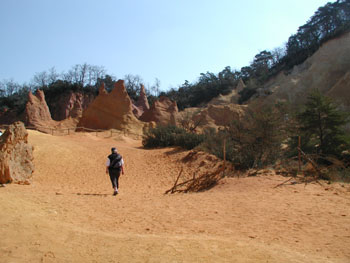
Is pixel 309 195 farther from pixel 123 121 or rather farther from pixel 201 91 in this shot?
pixel 201 91

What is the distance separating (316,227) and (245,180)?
14.3ft

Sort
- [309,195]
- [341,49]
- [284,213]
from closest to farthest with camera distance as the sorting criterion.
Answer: [284,213] → [309,195] → [341,49]

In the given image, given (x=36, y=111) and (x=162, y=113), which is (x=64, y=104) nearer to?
(x=36, y=111)

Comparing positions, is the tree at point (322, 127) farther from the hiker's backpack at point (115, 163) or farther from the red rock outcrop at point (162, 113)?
the red rock outcrop at point (162, 113)

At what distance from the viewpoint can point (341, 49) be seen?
32.2m

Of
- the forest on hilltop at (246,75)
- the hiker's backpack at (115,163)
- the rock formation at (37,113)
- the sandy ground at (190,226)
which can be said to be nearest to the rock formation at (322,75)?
the forest on hilltop at (246,75)

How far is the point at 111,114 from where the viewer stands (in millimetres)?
26719

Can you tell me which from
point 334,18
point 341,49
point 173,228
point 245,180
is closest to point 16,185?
point 173,228

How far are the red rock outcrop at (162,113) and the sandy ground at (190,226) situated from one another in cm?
2274

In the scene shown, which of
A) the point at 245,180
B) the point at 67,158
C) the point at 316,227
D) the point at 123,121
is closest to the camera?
the point at 316,227

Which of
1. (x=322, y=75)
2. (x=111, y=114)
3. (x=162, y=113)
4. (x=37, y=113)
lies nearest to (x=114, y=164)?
(x=111, y=114)

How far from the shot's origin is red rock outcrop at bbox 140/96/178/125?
3187cm

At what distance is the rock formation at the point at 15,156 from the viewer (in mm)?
7941

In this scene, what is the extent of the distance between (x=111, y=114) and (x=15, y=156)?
1826 centimetres
